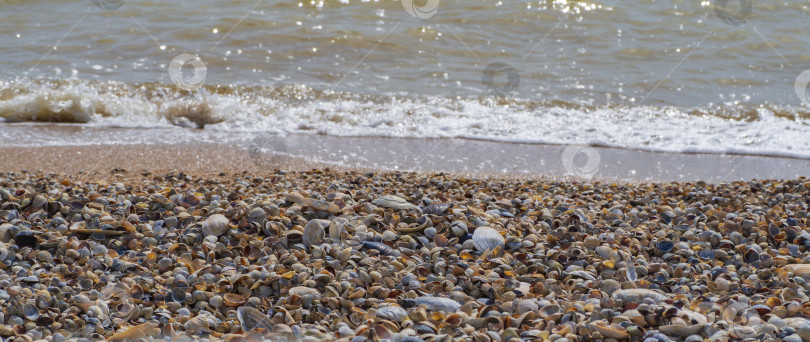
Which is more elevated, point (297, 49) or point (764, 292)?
point (297, 49)

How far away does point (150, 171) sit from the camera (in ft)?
17.0

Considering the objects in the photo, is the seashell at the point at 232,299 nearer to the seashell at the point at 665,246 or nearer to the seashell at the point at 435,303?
the seashell at the point at 435,303

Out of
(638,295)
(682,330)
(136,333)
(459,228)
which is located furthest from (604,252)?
(136,333)

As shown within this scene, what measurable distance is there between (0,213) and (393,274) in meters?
2.04

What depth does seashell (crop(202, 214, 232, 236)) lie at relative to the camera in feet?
11.1

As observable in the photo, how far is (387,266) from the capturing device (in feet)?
10.1

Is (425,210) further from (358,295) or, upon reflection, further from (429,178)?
(429,178)

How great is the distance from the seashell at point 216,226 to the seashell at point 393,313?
107cm

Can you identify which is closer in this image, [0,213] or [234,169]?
[0,213]

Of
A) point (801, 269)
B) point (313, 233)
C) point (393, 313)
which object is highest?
point (313, 233)

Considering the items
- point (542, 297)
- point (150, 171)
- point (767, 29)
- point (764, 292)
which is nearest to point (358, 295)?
point (542, 297)

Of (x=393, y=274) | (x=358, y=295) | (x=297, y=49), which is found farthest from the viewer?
(x=297, y=49)

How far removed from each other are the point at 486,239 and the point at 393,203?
25.5 inches

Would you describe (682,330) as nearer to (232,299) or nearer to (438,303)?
(438,303)
